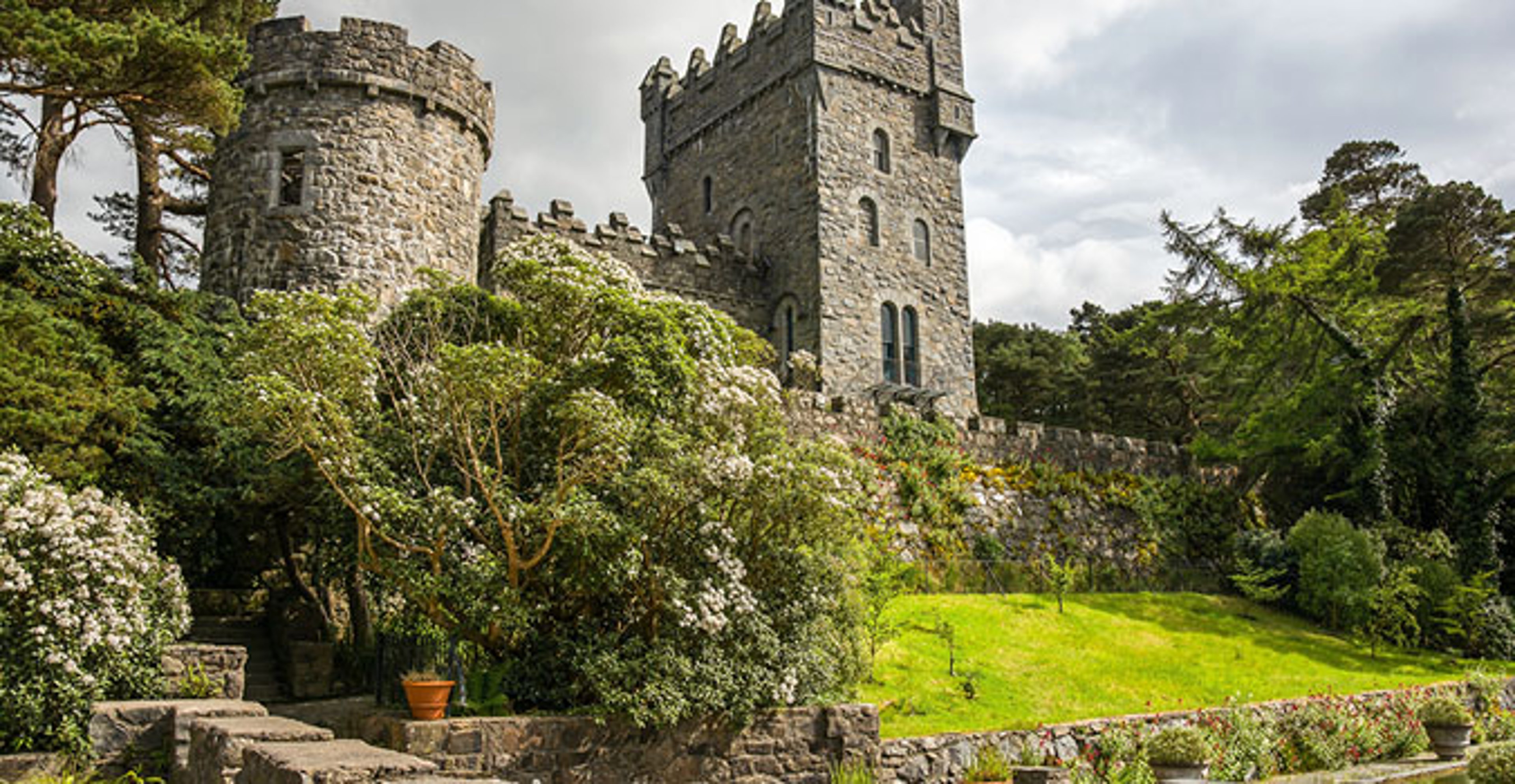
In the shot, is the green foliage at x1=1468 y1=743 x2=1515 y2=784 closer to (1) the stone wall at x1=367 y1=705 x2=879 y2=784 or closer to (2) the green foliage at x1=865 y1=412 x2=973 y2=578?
(1) the stone wall at x1=367 y1=705 x2=879 y2=784

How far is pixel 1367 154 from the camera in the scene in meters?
35.0

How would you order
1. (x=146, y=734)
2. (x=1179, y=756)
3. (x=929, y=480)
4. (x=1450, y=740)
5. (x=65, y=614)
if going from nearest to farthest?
(x=146, y=734)
(x=65, y=614)
(x=1179, y=756)
(x=1450, y=740)
(x=929, y=480)

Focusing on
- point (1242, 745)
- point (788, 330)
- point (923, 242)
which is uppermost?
point (923, 242)

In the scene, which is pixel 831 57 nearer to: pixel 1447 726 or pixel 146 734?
pixel 1447 726

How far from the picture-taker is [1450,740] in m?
15.3

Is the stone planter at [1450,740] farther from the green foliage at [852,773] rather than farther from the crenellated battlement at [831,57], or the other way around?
the crenellated battlement at [831,57]

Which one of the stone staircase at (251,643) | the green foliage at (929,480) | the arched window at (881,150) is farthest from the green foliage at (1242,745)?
the arched window at (881,150)

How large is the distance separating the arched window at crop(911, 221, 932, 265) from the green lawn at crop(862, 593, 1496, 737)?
1106 cm

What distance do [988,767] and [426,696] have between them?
608cm

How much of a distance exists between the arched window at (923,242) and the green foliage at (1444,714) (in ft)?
54.8

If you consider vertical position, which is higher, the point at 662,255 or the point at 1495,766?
the point at 662,255

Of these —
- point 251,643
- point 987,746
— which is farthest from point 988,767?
point 251,643

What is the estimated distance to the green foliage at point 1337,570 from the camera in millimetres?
21438

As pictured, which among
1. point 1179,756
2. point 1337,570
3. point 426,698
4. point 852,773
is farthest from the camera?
point 1337,570
